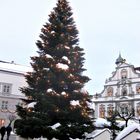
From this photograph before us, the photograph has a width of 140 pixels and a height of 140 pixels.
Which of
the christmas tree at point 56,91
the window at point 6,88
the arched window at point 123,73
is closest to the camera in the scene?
the christmas tree at point 56,91

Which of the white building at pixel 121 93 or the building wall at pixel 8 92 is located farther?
the white building at pixel 121 93

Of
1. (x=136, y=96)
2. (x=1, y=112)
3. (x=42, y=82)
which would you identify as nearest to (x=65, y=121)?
(x=42, y=82)

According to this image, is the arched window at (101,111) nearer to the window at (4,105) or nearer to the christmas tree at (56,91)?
the window at (4,105)

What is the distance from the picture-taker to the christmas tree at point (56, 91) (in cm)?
1535

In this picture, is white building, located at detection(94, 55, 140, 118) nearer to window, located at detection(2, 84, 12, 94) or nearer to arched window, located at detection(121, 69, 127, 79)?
arched window, located at detection(121, 69, 127, 79)

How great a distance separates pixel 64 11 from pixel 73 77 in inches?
209

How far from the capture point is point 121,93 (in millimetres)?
49719

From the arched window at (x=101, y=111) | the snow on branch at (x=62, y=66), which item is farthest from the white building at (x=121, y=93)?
the snow on branch at (x=62, y=66)

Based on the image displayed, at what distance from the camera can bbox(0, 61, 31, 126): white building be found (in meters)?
36.5

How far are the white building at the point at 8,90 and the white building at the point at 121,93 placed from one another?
17340mm

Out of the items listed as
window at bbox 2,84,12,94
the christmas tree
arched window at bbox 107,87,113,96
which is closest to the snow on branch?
the christmas tree

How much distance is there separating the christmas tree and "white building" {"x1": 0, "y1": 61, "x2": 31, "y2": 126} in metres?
20.7

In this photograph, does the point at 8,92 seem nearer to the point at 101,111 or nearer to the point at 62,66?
the point at 101,111

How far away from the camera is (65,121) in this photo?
51.5 ft
